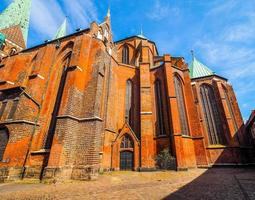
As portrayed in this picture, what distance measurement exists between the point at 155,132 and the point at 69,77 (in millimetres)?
10879

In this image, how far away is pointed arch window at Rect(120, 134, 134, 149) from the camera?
15.5 meters

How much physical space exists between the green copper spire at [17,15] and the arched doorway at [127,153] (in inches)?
1333

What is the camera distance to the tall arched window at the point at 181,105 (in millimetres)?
17172

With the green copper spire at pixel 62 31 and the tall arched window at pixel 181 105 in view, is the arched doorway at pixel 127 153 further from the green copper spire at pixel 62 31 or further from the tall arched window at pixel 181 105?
the green copper spire at pixel 62 31

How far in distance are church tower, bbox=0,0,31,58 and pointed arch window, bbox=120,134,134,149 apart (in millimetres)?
25211

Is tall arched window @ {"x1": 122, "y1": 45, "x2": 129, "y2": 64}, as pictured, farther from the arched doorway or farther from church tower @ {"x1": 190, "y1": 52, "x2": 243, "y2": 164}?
the arched doorway

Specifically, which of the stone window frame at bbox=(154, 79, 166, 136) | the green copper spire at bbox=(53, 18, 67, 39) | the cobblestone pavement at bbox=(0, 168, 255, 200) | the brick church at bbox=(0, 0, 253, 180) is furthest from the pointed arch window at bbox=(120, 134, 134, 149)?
the green copper spire at bbox=(53, 18, 67, 39)

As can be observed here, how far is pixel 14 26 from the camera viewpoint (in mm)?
30938

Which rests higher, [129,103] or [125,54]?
[125,54]

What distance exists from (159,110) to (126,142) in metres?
5.61

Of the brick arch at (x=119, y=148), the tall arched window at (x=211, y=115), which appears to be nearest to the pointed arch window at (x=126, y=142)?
the brick arch at (x=119, y=148)

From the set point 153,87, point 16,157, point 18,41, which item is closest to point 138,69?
point 153,87

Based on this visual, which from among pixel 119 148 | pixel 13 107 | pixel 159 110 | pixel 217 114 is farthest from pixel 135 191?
pixel 217 114

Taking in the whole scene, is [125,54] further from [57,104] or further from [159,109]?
[57,104]
